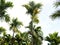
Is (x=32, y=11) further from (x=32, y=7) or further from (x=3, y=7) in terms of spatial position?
(x=3, y=7)

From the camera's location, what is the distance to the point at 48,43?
38.7 m

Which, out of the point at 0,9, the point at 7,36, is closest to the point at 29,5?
the point at 0,9

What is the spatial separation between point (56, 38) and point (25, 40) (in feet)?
18.5

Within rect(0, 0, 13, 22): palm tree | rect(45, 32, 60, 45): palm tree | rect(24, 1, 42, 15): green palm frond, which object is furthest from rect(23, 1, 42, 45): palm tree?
rect(45, 32, 60, 45): palm tree

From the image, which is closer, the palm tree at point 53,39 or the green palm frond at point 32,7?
the green palm frond at point 32,7

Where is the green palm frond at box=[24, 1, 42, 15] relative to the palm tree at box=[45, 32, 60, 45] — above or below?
above

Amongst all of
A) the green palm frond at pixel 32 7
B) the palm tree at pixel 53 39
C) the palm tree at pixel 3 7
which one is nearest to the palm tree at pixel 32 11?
the green palm frond at pixel 32 7

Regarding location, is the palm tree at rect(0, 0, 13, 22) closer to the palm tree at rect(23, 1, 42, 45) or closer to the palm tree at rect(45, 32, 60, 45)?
the palm tree at rect(23, 1, 42, 45)

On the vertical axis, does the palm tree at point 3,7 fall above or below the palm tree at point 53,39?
above

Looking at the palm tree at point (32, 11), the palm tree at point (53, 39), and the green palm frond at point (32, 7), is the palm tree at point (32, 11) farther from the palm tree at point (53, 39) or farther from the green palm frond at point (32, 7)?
the palm tree at point (53, 39)

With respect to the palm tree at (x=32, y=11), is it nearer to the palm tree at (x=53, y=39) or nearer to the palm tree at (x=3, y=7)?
the palm tree at (x=3, y=7)

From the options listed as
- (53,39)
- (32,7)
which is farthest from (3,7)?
(53,39)

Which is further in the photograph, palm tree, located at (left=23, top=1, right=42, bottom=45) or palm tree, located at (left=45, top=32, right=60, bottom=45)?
Answer: palm tree, located at (left=45, top=32, right=60, bottom=45)

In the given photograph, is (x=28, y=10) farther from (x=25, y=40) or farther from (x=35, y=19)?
(x=25, y=40)
